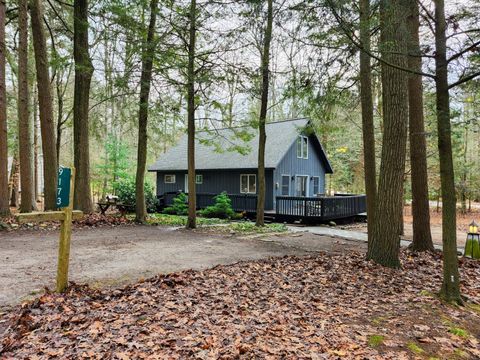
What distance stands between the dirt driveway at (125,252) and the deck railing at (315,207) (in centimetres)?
417

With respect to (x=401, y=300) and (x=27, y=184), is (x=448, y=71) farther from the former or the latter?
(x=27, y=184)

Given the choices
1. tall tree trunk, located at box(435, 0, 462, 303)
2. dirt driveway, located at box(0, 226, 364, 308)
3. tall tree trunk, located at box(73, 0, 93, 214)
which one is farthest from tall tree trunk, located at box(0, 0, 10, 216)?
tall tree trunk, located at box(435, 0, 462, 303)

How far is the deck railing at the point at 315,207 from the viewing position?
1503 cm

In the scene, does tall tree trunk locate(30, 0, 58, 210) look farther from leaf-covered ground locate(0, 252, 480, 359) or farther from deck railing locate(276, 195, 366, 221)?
deck railing locate(276, 195, 366, 221)

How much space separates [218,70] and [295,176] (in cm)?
1017

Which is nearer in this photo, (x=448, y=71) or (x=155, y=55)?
(x=448, y=71)

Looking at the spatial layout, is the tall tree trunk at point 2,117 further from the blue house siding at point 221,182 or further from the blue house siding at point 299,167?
the blue house siding at point 299,167

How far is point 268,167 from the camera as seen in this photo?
17.0m

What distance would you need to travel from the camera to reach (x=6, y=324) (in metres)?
3.31

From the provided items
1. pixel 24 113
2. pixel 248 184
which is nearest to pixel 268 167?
pixel 248 184

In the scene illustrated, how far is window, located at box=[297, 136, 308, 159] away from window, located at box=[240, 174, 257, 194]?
10.5 ft

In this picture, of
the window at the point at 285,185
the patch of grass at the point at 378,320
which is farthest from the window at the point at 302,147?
the patch of grass at the point at 378,320

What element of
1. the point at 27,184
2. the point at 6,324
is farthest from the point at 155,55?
the point at 6,324

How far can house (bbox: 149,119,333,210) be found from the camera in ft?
59.2
